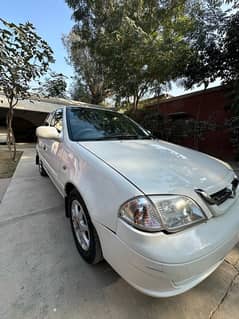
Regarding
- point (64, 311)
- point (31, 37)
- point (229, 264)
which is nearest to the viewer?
point (64, 311)

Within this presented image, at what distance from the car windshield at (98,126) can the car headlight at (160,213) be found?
3.94ft

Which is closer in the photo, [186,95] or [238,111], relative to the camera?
[238,111]

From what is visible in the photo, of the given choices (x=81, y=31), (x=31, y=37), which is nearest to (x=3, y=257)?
(x=31, y=37)

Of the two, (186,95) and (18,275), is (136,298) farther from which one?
(186,95)

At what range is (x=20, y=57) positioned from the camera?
15.3 ft

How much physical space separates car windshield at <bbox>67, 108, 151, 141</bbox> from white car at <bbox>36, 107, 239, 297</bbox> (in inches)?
17.4

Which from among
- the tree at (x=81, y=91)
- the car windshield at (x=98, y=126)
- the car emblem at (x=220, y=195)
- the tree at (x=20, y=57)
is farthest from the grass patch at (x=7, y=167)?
the tree at (x=81, y=91)

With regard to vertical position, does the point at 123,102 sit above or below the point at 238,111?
above

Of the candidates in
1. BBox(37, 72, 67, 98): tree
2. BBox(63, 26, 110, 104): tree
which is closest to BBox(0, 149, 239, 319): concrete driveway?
BBox(37, 72, 67, 98): tree

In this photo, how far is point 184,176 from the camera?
1.43 meters

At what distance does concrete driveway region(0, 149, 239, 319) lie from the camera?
52.4 inches

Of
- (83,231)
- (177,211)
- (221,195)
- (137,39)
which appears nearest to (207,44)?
(137,39)

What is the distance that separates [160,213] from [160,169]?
0.43m

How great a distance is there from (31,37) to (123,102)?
238 inches
